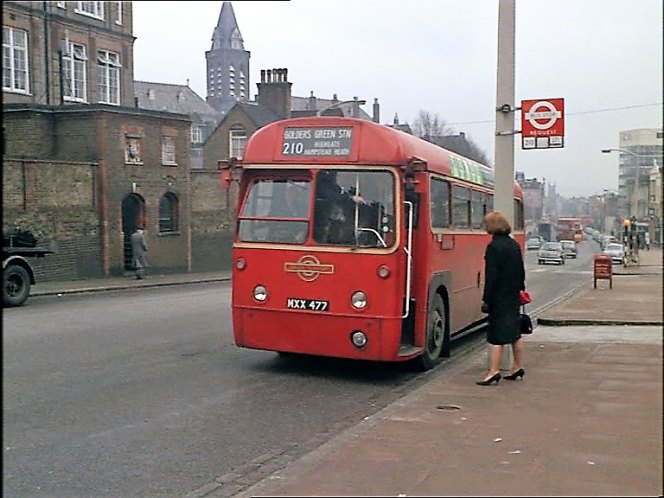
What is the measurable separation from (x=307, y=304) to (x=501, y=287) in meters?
2.20

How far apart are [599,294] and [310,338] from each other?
43.1 ft

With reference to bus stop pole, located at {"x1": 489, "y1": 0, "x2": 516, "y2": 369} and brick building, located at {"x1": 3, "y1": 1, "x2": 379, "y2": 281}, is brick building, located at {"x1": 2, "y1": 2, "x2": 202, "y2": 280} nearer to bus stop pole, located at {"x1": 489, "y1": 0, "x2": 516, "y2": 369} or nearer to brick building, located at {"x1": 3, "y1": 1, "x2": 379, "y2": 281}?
brick building, located at {"x1": 3, "y1": 1, "x2": 379, "y2": 281}

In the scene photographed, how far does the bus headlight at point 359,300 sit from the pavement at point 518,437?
108 cm

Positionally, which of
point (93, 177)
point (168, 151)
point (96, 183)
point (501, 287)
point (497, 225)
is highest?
point (168, 151)

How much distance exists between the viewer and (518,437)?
593 cm

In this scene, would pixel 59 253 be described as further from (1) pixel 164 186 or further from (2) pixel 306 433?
(2) pixel 306 433

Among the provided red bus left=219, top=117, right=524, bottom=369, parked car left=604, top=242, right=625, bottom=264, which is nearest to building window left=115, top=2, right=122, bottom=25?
red bus left=219, top=117, right=524, bottom=369

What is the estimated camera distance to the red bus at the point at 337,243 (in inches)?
342

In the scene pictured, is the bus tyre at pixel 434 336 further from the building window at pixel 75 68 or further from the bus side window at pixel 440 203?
the building window at pixel 75 68

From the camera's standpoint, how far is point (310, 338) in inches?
355

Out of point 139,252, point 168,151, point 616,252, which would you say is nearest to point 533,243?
point 616,252

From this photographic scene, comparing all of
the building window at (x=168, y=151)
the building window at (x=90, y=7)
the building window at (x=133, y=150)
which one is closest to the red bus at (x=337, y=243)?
the building window at (x=90, y=7)

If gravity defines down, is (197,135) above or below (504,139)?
above

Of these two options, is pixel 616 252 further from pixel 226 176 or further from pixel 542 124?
pixel 226 176
